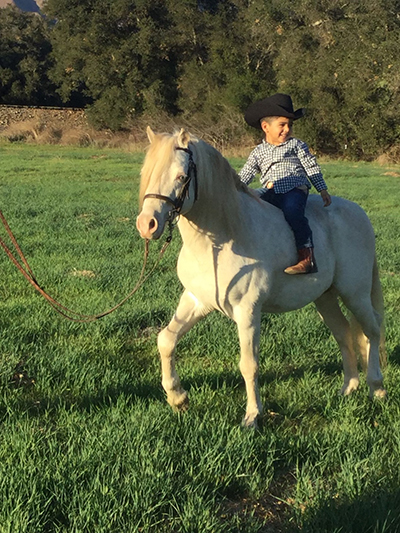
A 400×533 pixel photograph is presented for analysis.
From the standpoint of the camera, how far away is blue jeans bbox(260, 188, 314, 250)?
13.8 feet

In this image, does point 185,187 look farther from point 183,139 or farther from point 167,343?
point 167,343

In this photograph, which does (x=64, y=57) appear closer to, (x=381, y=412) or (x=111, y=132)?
(x=111, y=132)

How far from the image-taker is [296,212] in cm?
426

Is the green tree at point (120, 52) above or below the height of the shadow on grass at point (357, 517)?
above

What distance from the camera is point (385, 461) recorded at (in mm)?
3318

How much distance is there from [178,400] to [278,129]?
7.57 ft

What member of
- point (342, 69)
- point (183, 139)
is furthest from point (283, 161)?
point (342, 69)

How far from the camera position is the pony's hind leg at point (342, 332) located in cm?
473

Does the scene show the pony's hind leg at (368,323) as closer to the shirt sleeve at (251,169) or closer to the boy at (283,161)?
the boy at (283,161)

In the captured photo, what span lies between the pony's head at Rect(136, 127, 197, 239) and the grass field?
1.32 metres

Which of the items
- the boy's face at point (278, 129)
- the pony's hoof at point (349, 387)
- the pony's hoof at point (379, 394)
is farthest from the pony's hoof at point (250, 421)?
the boy's face at point (278, 129)

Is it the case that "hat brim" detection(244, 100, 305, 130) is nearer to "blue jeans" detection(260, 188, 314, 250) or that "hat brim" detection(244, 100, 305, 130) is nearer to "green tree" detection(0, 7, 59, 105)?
"blue jeans" detection(260, 188, 314, 250)

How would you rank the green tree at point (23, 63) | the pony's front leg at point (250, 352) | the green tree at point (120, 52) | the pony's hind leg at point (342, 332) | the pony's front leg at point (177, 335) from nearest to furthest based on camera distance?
the pony's front leg at point (250, 352)
the pony's front leg at point (177, 335)
the pony's hind leg at point (342, 332)
the green tree at point (120, 52)
the green tree at point (23, 63)

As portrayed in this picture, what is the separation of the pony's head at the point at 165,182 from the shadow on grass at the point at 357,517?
5.58 feet
